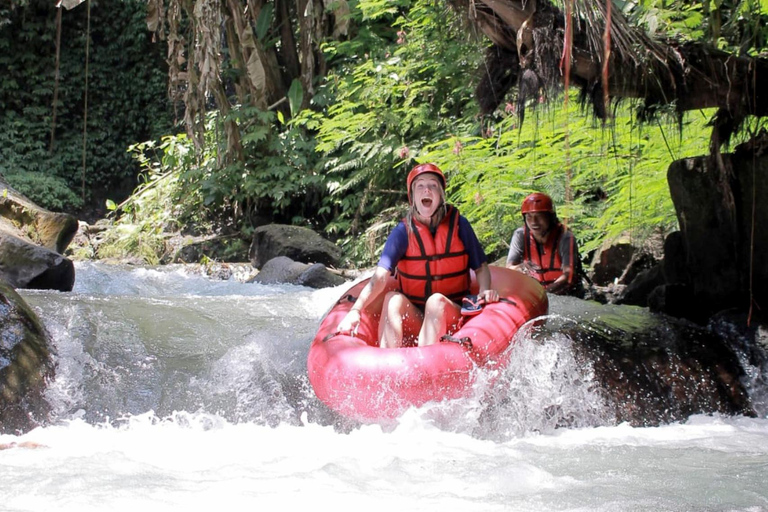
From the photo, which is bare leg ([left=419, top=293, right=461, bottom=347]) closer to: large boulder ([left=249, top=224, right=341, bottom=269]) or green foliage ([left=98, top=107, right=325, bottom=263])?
large boulder ([left=249, top=224, right=341, bottom=269])

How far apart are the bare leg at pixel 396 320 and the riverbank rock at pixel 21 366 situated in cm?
190

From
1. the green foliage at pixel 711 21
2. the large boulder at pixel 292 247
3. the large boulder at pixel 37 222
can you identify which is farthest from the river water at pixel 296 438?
the large boulder at pixel 292 247

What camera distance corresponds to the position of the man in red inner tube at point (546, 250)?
6758 millimetres

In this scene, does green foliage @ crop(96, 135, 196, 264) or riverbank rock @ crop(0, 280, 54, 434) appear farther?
green foliage @ crop(96, 135, 196, 264)

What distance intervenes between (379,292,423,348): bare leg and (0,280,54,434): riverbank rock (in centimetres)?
190

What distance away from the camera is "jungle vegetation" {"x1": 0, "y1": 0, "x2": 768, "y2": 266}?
205 inches

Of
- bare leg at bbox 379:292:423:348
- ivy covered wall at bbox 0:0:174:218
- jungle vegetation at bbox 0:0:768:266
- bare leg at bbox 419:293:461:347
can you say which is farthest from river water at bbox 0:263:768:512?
ivy covered wall at bbox 0:0:174:218

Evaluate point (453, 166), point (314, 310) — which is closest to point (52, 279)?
point (314, 310)

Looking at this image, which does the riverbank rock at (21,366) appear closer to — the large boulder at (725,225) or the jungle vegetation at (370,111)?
the jungle vegetation at (370,111)

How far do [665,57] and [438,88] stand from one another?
6980 millimetres

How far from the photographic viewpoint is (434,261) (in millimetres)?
4887

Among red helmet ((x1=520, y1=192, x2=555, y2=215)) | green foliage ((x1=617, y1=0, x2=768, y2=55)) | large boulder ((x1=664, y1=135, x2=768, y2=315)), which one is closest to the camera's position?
green foliage ((x1=617, y1=0, x2=768, y2=55))

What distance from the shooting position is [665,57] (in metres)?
5.11

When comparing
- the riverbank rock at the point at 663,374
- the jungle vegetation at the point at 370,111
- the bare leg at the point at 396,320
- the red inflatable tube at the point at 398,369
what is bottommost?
the riverbank rock at the point at 663,374
